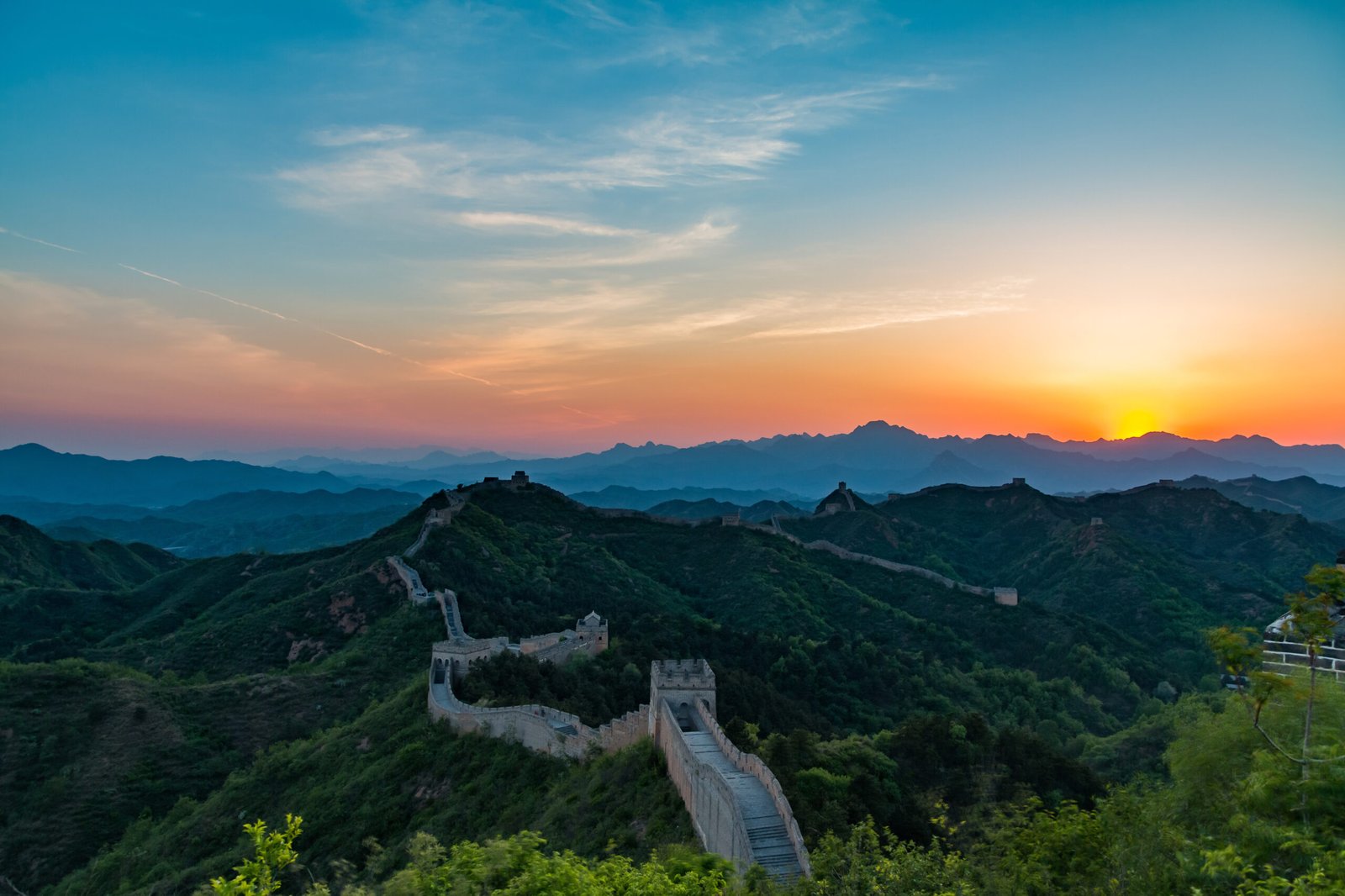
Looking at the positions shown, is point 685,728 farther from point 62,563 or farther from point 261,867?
point 62,563

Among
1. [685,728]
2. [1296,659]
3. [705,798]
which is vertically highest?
[1296,659]

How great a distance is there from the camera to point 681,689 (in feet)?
107

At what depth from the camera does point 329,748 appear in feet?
142

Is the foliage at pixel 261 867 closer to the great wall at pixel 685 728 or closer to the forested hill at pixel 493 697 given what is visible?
the great wall at pixel 685 728

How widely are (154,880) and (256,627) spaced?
3379 centimetres

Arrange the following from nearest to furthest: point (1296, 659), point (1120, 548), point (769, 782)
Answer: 1. point (1296, 659)
2. point (769, 782)
3. point (1120, 548)

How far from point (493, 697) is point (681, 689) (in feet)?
44.1

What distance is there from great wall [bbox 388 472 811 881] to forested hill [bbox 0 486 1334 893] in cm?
106

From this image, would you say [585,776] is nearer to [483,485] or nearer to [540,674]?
[540,674]

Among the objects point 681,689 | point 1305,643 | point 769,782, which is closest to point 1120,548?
point 681,689

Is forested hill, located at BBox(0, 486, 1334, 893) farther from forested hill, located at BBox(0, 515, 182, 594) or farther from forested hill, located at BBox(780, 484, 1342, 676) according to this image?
forested hill, located at BBox(0, 515, 182, 594)

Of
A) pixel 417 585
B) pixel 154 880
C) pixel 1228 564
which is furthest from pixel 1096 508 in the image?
pixel 154 880

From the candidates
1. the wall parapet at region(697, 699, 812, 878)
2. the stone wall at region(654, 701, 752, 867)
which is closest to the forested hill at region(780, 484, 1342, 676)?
the wall parapet at region(697, 699, 812, 878)

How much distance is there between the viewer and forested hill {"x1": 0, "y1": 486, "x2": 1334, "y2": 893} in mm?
32031
